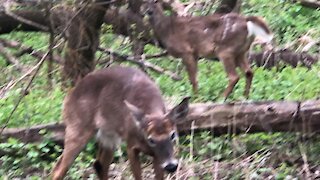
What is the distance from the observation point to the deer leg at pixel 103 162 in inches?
274

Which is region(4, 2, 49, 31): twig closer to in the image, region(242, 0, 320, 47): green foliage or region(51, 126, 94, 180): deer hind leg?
region(242, 0, 320, 47): green foliage

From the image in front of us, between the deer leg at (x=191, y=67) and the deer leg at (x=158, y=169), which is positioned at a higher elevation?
the deer leg at (x=158, y=169)

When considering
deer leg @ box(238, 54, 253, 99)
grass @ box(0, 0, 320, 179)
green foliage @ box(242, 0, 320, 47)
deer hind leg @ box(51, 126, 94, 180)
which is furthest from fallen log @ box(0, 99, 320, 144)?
green foliage @ box(242, 0, 320, 47)

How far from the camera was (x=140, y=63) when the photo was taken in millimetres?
9852

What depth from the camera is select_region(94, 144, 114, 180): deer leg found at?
274 inches

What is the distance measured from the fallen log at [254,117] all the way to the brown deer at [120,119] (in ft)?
2.97

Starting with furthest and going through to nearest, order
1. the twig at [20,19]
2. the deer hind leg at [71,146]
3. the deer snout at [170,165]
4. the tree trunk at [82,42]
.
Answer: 1. the twig at [20,19]
2. the tree trunk at [82,42]
3. the deer hind leg at [71,146]
4. the deer snout at [170,165]

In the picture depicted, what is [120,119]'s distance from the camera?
6445mm

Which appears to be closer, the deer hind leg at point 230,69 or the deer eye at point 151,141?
the deer eye at point 151,141

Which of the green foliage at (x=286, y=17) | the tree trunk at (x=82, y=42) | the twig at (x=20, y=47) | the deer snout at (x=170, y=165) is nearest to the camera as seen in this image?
the deer snout at (x=170, y=165)

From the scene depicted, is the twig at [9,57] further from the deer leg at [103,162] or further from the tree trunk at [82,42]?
the deer leg at [103,162]

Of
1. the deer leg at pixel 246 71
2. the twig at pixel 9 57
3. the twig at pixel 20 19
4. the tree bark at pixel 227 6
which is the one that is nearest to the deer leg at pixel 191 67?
the deer leg at pixel 246 71

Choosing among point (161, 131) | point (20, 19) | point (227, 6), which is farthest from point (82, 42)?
point (227, 6)

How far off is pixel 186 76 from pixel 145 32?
909 millimetres
